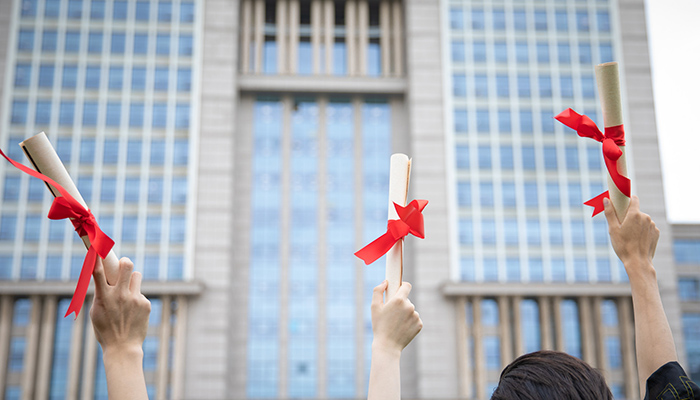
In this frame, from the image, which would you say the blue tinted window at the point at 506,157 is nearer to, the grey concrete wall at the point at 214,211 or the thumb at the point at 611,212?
the grey concrete wall at the point at 214,211

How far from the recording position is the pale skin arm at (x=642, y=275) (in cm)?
253

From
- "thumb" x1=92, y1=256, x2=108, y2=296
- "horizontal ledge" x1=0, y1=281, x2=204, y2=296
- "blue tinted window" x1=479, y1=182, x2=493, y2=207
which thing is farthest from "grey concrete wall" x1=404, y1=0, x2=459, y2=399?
"thumb" x1=92, y1=256, x2=108, y2=296

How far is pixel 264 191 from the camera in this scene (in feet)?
131

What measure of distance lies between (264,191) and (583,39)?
63.9 feet

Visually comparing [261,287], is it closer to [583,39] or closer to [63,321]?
[63,321]

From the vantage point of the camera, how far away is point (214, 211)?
3753 cm

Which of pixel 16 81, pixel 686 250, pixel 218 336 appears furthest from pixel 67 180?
pixel 686 250

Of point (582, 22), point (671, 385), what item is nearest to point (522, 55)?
point (582, 22)

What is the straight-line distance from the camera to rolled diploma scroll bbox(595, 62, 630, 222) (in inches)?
95.8

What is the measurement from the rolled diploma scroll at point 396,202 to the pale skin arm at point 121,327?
0.80 meters

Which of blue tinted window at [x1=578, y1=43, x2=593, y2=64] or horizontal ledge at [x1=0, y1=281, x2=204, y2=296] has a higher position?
blue tinted window at [x1=578, y1=43, x2=593, y2=64]

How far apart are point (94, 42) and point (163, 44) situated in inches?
145

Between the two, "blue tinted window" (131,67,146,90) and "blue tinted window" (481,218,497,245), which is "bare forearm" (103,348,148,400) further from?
"blue tinted window" (131,67,146,90)

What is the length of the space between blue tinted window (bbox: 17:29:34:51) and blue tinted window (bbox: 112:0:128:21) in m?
4.45
